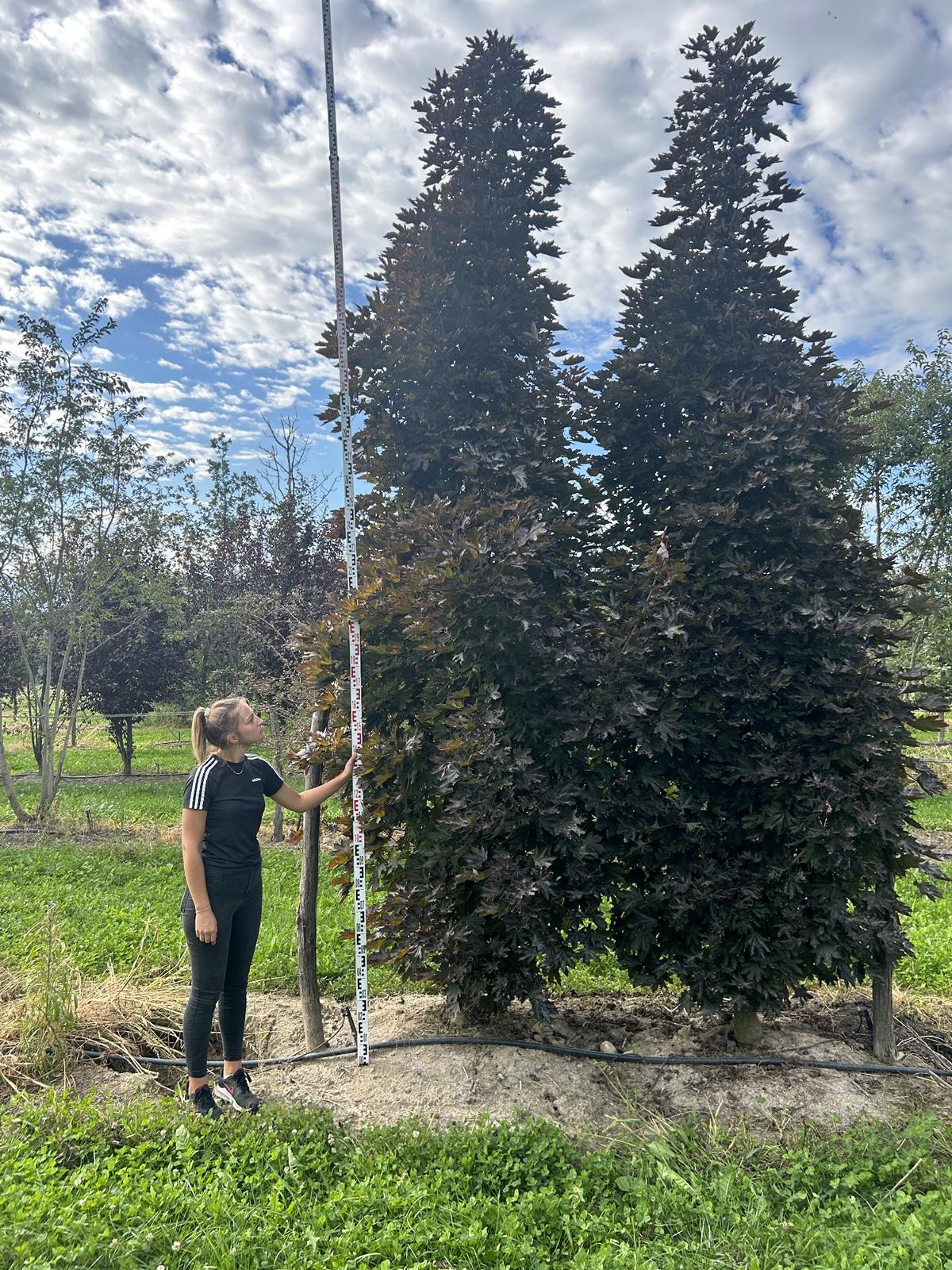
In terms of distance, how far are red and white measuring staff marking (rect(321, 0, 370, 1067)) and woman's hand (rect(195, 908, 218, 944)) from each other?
666 millimetres

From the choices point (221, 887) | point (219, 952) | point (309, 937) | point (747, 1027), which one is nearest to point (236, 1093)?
point (219, 952)

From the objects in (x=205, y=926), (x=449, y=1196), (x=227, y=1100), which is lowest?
(x=227, y=1100)

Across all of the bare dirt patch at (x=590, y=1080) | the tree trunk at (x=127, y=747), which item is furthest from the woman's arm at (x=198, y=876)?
the tree trunk at (x=127, y=747)

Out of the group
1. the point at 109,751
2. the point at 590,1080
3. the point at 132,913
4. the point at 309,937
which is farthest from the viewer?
A: the point at 109,751

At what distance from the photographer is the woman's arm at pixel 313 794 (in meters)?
4.03

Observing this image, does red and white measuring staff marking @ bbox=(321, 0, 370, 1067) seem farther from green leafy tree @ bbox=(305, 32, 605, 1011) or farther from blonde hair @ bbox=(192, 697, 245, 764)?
blonde hair @ bbox=(192, 697, 245, 764)

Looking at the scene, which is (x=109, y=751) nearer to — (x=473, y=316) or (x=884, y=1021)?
(x=473, y=316)

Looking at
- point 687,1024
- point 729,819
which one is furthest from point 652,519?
point 687,1024

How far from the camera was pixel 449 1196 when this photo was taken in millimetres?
2881

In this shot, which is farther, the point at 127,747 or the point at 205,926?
the point at 127,747

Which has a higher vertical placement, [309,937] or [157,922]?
[309,937]

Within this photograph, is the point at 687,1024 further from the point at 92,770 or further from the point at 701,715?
the point at 92,770

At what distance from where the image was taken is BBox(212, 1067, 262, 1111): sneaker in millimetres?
3662

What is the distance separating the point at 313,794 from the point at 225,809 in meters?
0.48
